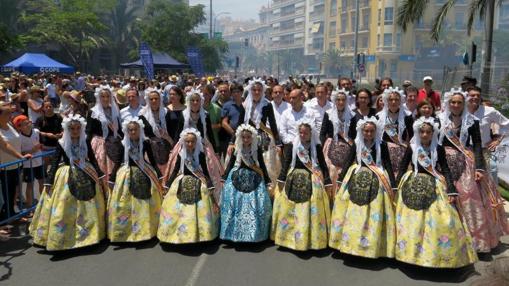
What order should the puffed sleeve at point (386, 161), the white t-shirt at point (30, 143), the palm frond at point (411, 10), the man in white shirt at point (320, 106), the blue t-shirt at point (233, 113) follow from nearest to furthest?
the puffed sleeve at point (386, 161)
the white t-shirt at point (30, 143)
the man in white shirt at point (320, 106)
the blue t-shirt at point (233, 113)
the palm frond at point (411, 10)

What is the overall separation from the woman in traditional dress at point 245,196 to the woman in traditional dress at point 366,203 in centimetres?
92

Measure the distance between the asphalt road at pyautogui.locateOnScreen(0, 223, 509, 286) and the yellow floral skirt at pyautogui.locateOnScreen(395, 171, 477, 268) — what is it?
217 mm

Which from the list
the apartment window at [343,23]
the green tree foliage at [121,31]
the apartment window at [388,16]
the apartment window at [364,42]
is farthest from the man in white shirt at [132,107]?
the apartment window at [343,23]

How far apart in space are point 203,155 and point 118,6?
173 ft

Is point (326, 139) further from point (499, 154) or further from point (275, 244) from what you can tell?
point (499, 154)

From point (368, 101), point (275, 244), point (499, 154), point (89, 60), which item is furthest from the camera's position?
point (89, 60)

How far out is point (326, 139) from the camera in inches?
291

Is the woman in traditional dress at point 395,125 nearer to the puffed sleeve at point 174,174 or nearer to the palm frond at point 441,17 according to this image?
the puffed sleeve at point 174,174

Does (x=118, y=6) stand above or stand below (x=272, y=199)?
above

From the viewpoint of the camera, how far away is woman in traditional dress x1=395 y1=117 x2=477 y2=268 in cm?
521

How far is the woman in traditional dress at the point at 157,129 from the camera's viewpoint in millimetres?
7355

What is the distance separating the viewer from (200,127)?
731 cm

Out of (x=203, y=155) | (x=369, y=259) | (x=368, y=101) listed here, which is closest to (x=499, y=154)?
(x=368, y=101)

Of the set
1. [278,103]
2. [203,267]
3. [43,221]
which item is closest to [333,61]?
[278,103]
